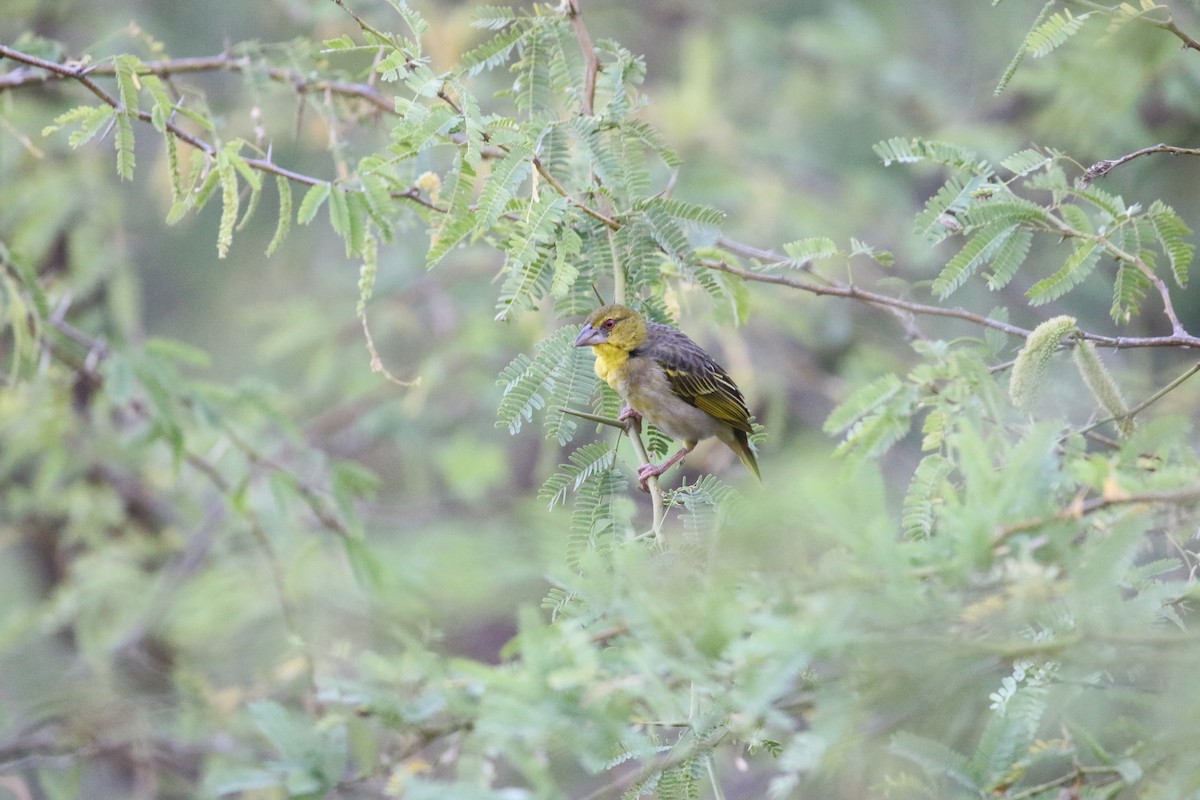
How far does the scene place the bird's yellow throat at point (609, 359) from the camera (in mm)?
4059

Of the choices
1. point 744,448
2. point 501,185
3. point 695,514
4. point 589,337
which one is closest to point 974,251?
point 695,514

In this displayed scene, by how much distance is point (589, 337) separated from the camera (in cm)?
370

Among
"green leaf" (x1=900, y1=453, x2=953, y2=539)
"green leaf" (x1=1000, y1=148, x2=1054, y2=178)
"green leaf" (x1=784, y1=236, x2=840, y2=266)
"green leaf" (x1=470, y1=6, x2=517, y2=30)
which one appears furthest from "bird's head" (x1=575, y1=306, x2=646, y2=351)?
"green leaf" (x1=1000, y1=148, x2=1054, y2=178)

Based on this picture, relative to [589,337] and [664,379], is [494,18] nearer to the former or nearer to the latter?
[589,337]

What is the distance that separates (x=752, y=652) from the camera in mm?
1873

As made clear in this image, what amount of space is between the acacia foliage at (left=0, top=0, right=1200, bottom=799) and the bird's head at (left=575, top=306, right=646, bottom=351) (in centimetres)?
20

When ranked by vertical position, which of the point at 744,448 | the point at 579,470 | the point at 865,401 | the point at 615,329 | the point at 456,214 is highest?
the point at 456,214

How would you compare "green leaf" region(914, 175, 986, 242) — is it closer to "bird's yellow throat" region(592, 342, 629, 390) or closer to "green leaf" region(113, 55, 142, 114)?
"bird's yellow throat" region(592, 342, 629, 390)

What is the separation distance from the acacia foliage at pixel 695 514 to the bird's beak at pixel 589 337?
7.9 inches

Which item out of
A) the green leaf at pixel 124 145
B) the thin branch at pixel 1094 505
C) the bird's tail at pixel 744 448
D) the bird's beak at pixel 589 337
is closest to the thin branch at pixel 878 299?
the bird's beak at pixel 589 337

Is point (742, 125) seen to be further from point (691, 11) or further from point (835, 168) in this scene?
point (691, 11)

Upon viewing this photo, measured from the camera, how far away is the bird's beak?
11.8 ft

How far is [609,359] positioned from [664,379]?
25cm

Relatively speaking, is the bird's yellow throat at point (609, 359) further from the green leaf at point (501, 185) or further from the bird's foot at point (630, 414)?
the green leaf at point (501, 185)
